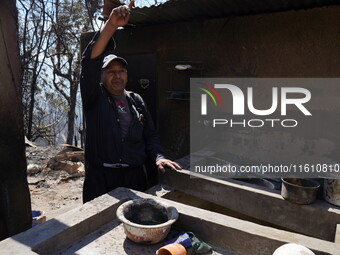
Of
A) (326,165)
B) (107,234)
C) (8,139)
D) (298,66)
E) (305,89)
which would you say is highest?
(298,66)

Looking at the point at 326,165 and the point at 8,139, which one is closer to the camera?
the point at 8,139

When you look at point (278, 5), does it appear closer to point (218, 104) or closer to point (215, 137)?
point (218, 104)

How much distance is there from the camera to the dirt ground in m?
5.90

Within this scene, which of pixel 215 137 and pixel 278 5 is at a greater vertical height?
pixel 278 5

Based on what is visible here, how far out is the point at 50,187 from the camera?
669 cm

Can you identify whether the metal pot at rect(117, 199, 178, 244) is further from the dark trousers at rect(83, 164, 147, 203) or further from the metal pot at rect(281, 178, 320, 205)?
the metal pot at rect(281, 178, 320, 205)

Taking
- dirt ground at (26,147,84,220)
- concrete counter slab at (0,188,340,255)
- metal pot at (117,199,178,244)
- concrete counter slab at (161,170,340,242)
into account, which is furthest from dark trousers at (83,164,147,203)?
dirt ground at (26,147,84,220)

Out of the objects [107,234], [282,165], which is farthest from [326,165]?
[107,234]

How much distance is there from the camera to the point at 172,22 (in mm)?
4480

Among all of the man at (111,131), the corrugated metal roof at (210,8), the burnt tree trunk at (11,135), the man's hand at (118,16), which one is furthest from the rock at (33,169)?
the man's hand at (118,16)

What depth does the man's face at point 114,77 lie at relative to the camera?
9.25ft

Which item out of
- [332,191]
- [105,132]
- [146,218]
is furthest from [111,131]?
[332,191]

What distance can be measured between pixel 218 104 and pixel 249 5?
4.43ft

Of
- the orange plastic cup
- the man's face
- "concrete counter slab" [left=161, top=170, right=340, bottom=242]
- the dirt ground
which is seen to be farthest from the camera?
the dirt ground
